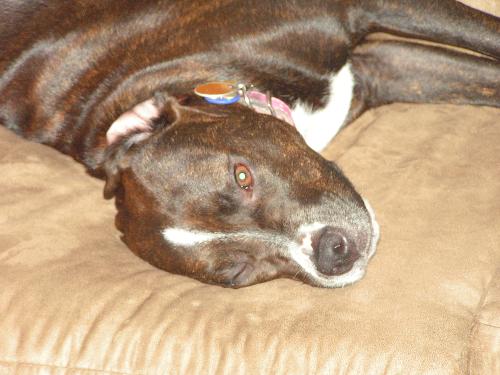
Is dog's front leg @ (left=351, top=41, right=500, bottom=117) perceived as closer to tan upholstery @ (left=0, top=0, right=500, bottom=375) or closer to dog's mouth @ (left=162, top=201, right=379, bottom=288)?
tan upholstery @ (left=0, top=0, right=500, bottom=375)

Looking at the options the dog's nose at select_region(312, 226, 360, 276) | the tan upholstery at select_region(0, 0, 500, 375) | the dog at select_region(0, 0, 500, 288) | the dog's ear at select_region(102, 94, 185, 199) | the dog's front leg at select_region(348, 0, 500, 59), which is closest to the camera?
the tan upholstery at select_region(0, 0, 500, 375)

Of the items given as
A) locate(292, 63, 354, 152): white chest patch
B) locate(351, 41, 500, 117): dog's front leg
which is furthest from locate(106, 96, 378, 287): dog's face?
locate(351, 41, 500, 117): dog's front leg

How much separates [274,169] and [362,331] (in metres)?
0.80

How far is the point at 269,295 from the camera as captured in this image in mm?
3090

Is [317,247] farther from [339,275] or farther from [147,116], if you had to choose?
[147,116]

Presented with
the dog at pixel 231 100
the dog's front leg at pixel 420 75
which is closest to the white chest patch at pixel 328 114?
the dog at pixel 231 100

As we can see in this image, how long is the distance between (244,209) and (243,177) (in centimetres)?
14

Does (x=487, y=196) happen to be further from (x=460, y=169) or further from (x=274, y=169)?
(x=274, y=169)

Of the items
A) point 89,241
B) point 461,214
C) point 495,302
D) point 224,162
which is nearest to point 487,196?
point 461,214

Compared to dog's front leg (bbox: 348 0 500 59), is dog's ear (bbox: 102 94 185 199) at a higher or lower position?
lower

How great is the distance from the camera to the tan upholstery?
2.78 meters

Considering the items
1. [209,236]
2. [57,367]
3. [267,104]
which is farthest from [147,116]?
[57,367]

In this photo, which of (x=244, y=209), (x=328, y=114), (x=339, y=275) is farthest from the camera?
(x=328, y=114)

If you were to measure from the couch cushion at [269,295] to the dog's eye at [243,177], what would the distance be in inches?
17.2
